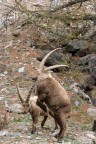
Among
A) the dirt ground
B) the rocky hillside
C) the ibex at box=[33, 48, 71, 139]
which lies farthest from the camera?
the rocky hillside

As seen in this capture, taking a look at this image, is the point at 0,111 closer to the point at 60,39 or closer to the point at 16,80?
the point at 16,80

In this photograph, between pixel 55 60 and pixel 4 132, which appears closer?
pixel 4 132

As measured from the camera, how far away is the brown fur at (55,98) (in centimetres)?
761

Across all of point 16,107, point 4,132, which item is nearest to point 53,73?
point 16,107

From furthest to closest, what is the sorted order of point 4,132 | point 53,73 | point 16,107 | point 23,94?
1. point 53,73
2. point 23,94
3. point 16,107
4. point 4,132

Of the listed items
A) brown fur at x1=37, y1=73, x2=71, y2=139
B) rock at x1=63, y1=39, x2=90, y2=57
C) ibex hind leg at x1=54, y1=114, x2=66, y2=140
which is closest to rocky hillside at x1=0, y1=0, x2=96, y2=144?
rock at x1=63, y1=39, x2=90, y2=57

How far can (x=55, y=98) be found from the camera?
7.70 m

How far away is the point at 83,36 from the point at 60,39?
0.94m

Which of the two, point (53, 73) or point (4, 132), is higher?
point (53, 73)

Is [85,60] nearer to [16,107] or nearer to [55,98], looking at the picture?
[16,107]

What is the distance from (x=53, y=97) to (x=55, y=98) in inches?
1.4

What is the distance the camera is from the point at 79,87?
39.6 feet

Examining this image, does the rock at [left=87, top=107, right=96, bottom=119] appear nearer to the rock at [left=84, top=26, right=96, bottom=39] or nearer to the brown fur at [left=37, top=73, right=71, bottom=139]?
the rock at [left=84, top=26, right=96, bottom=39]

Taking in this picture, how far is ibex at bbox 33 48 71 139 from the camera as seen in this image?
7609mm
